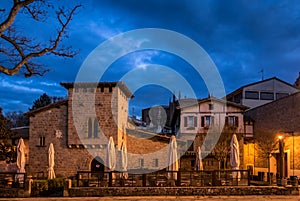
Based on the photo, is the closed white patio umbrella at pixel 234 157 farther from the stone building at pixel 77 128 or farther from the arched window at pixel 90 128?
the arched window at pixel 90 128

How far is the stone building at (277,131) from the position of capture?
87.4 feet

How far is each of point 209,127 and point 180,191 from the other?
1983 centimetres

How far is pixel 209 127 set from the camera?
36125mm

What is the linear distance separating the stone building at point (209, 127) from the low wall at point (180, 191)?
56.3 ft

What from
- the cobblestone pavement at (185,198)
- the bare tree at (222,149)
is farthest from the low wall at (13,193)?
the bare tree at (222,149)

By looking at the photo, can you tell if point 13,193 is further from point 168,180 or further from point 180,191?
point 180,191

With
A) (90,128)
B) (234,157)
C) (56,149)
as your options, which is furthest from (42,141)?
(234,157)

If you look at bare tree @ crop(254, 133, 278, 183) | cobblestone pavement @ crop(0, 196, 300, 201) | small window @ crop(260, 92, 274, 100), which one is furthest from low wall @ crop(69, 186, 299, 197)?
small window @ crop(260, 92, 274, 100)

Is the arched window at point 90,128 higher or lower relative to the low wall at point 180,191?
higher

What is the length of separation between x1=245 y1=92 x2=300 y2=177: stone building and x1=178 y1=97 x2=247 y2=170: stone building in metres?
1.83

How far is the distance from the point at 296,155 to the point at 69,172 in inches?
682

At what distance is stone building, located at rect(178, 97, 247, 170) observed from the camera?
3497cm

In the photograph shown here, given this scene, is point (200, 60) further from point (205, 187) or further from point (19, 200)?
point (19, 200)

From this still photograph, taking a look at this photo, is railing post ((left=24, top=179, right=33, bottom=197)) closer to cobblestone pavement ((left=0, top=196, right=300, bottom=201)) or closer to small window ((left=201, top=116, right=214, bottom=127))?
cobblestone pavement ((left=0, top=196, right=300, bottom=201))
